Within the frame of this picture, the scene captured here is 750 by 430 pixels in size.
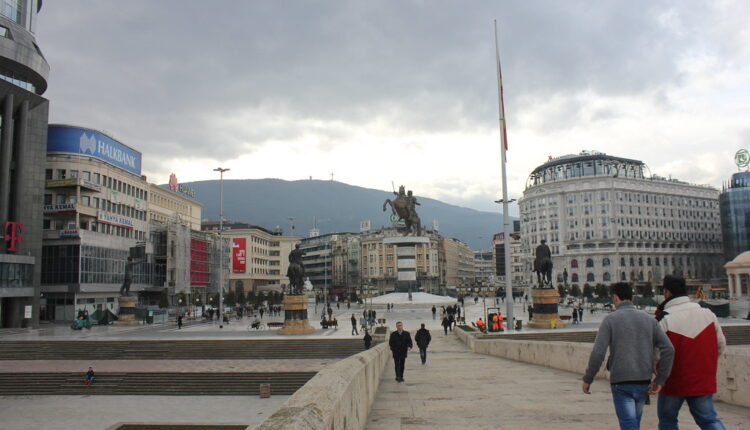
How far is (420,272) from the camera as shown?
130 metres

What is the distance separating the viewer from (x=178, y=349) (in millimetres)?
31766

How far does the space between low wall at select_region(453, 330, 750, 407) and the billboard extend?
5347 cm

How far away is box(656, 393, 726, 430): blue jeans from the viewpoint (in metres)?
5.01

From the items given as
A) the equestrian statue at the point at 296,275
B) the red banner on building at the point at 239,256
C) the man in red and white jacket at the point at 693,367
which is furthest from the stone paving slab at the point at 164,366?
the red banner on building at the point at 239,256

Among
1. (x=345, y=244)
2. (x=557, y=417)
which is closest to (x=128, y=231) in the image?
(x=557, y=417)

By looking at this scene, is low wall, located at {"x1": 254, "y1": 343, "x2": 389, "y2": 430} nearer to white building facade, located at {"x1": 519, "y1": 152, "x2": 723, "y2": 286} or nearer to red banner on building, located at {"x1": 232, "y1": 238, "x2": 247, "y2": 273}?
white building facade, located at {"x1": 519, "y1": 152, "x2": 723, "y2": 286}

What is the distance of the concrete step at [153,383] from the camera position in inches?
963

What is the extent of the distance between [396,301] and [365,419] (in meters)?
62.8

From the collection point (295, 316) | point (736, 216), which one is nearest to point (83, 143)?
point (295, 316)

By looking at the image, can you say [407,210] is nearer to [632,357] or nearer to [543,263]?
[543,263]

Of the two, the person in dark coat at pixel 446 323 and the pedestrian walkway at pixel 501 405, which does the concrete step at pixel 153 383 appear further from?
the person in dark coat at pixel 446 323

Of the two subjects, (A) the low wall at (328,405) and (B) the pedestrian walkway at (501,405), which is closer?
(A) the low wall at (328,405)

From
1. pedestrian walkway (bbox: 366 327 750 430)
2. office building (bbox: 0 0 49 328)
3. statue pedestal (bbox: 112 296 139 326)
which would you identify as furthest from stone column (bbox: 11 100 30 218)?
pedestrian walkway (bbox: 366 327 750 430)

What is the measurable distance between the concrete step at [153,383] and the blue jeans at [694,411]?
2043 centimetres
